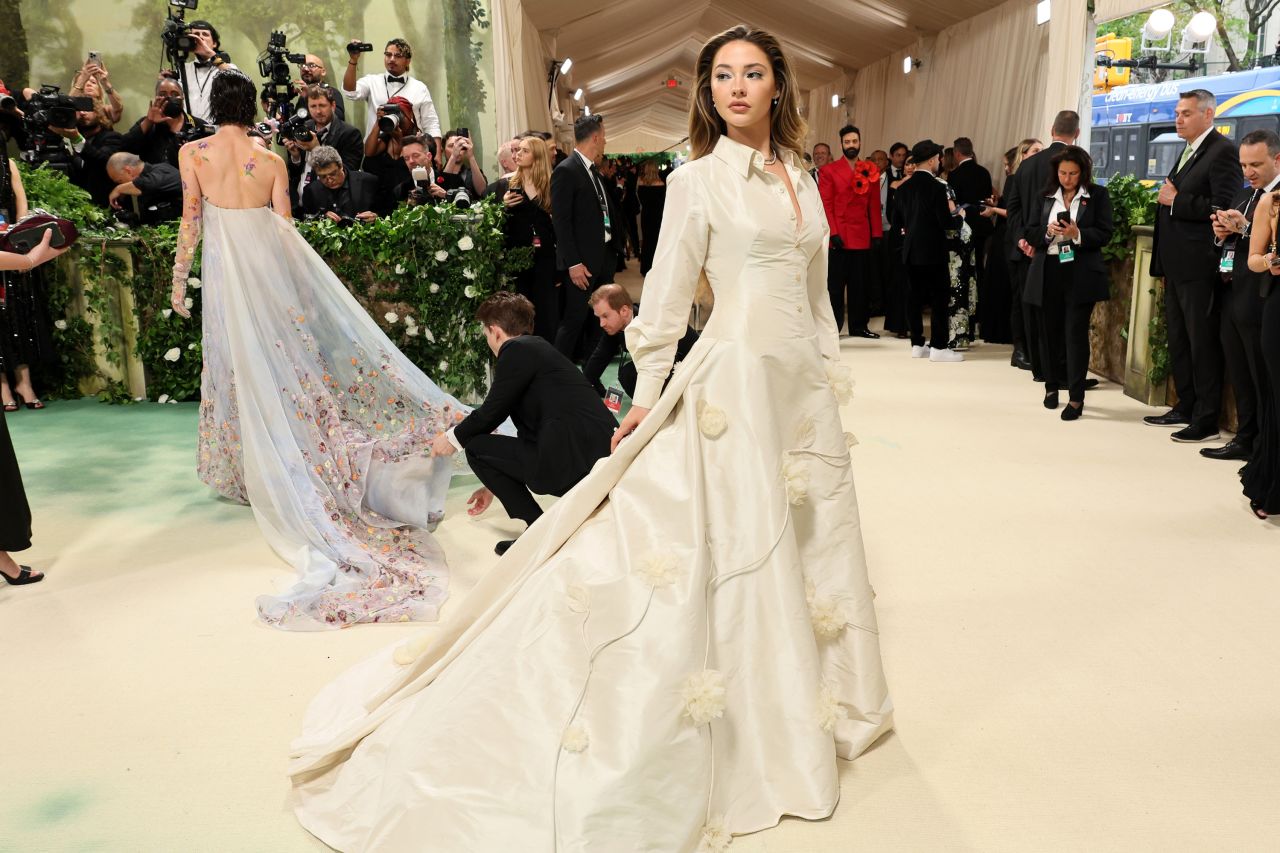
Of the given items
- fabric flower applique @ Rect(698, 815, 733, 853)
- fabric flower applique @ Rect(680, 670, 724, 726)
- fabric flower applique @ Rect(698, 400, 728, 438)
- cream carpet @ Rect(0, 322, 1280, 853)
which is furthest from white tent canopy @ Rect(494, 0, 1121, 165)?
fabric flower applique @ Rect(698, 815, 733, 853)

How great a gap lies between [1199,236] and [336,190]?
4.87 metres

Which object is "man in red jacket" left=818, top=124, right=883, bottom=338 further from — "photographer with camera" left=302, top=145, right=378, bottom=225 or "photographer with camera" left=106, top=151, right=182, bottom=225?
"photographer with camera" left=106, top=151, right=182, bottom=225

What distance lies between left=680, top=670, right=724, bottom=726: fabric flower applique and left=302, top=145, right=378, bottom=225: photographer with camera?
4949mm

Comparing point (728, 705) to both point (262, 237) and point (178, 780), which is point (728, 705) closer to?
point (178, 780)

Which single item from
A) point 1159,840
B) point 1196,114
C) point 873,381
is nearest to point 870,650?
point 1159,840

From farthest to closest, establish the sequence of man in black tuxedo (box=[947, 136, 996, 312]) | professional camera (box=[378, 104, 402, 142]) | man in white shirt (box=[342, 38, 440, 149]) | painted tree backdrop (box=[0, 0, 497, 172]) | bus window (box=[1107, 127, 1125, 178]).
A: bus window (box=[1107, 127, 1125, 178])
man in black tuxedo (box=[947, 136, 996, 312])
painted tree backdrop (box=[0, 0, 497, 172])
man in white shirt (box=[342, 38, 440, 149])
professional camera (box=[378, 104, 402, 142])

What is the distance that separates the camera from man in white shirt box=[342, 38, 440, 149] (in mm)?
7863

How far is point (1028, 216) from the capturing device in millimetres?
7012

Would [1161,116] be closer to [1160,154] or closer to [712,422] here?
[1160,154]

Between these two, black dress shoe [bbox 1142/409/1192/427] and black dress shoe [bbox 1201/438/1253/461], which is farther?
black dress shoe [bbox 1142/409/1192/427]

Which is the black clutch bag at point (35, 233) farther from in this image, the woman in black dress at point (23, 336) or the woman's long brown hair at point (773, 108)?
the woman in black dress at point (23, 336)

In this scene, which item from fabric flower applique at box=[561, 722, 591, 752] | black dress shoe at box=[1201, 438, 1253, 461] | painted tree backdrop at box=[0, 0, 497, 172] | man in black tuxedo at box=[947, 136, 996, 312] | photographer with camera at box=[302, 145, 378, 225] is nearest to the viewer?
fabric flower applique at box=[561, 722, 591, 752]

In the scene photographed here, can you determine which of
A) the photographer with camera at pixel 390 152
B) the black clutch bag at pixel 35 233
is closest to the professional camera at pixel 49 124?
the photographer with camera at pixel 390 152

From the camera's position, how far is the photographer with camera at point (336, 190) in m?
6.52
